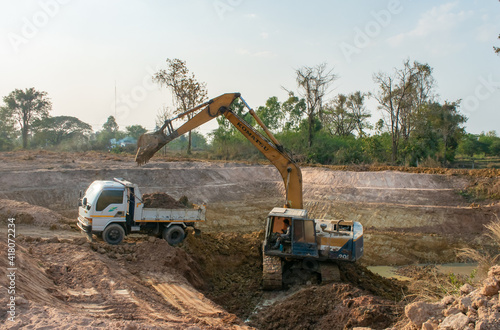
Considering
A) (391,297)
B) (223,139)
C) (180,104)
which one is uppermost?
(180,104)

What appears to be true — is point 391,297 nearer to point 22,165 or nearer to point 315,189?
point 315,189

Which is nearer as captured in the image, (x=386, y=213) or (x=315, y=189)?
(x=386, y=213)

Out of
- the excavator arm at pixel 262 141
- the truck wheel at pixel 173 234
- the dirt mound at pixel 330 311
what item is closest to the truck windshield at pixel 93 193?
the excavator arm at pixel 262 141

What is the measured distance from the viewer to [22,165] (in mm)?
24375

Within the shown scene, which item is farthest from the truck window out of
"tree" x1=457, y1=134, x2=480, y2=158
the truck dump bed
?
"tree" x1=457, y1=134, x2=480, y2=158

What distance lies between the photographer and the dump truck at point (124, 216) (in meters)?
11.9

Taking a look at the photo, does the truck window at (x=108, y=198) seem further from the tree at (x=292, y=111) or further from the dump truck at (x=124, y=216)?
the tree at (x=292, y=111)

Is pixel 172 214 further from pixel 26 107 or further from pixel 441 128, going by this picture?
pixel 26 107

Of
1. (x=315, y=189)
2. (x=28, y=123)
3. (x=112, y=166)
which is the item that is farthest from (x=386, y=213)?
(x=28, y=123)

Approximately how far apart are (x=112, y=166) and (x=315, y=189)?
12.6 metres

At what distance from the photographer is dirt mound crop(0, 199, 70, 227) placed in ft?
50.2

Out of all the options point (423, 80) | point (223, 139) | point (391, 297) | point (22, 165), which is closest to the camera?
point (391, 297)

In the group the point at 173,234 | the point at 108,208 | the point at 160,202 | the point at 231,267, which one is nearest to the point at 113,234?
the point at 108,208

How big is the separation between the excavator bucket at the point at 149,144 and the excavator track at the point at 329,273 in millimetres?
5785
